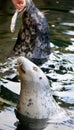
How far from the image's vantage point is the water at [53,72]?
20.6 feet

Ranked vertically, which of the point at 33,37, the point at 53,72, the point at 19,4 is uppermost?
the point at 19,4

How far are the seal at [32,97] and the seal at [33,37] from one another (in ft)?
7.58

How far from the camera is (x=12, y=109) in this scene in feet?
21.3

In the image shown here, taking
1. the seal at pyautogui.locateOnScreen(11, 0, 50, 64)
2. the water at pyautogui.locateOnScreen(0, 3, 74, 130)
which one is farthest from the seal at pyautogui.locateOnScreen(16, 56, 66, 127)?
the seal at pyautogui.locateOnScreen(11, 0, 50, 64)

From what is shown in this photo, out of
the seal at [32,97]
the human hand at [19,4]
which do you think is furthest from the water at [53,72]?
the human hand at [19,4]

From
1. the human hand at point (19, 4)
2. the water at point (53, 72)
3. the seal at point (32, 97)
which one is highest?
the human hand at point (19, 4)

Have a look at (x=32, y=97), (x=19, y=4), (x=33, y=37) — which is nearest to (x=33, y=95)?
(x=32, y=97)

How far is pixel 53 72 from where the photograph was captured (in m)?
8.02

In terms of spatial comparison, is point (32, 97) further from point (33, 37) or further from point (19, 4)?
point (33, 37)

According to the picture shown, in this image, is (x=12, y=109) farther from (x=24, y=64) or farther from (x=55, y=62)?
(x=55, y=62)

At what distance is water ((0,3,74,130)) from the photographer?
6283mm

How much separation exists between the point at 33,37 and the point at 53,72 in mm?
959

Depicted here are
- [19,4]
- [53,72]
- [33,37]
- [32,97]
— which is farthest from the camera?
[33,37]

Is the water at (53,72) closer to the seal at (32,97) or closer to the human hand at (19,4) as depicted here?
the seal at (32,97)
